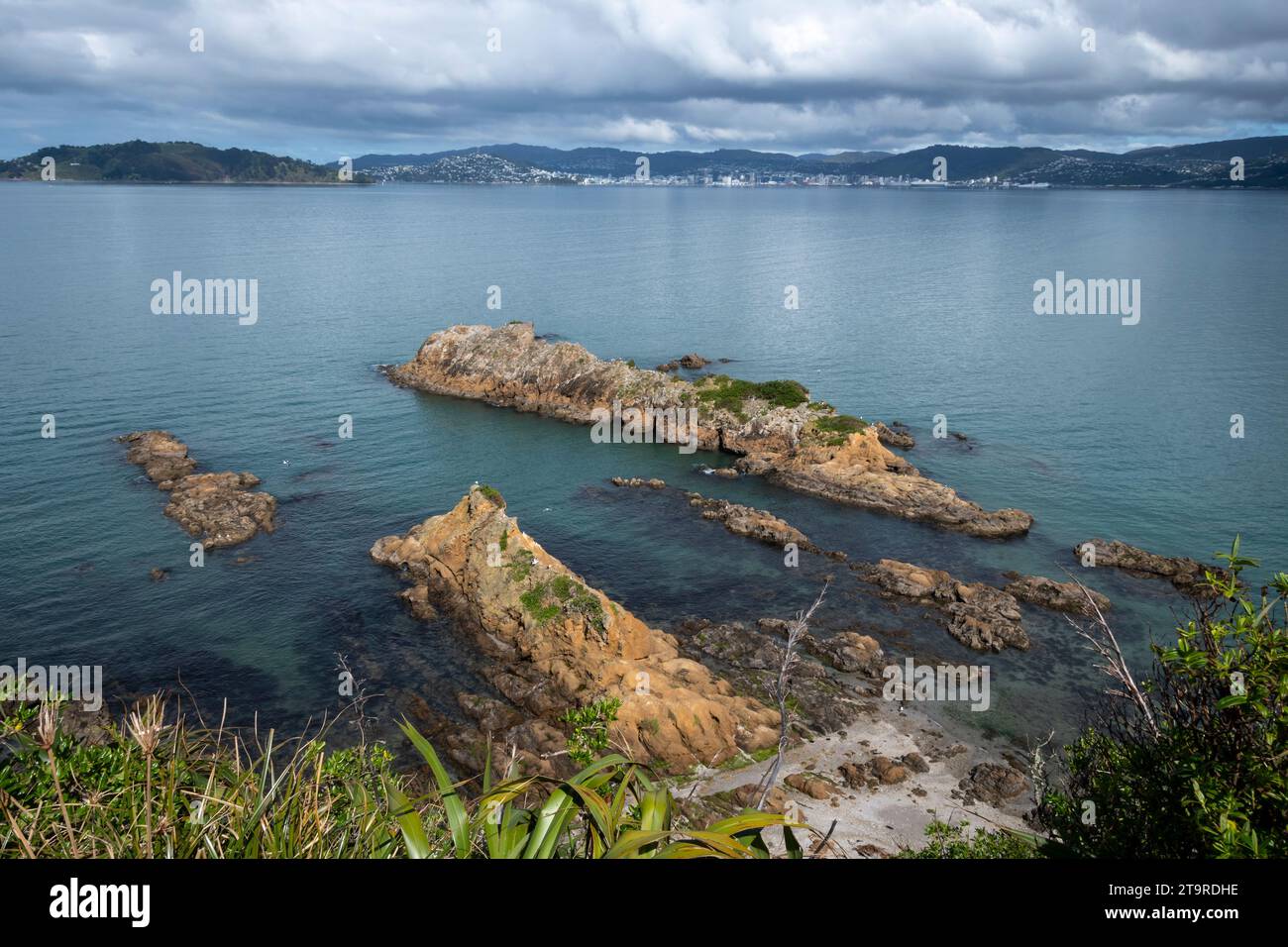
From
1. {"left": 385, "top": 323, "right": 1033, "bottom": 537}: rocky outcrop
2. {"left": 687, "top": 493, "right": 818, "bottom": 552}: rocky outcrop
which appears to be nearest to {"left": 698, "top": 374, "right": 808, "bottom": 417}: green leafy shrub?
{"left": 385, "top": 323, "right": 1033, "bottom": 537}: rocky outcrop

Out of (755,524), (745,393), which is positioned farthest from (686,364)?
(755,524)

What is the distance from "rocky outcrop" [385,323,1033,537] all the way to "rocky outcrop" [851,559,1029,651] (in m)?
7.81

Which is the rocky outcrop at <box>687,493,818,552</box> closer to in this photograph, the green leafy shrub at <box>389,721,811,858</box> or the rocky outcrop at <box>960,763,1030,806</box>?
the rocky outcrop at <box>960,763,1030,806</box>

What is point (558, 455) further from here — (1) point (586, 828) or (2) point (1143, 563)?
(1) point (586, 828)

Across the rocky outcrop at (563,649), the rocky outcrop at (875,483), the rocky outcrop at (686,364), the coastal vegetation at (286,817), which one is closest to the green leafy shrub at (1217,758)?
the coastal vegetation at (286,817)

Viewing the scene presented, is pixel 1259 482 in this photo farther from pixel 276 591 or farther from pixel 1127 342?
pixel 276 591

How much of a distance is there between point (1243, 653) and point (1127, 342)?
94463 millimetres

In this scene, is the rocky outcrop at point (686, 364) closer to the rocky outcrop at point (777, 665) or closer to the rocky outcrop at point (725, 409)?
the rocky outcrop at point (725, 409)

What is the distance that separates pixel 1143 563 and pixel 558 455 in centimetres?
3912

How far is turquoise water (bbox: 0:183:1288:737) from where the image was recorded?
3725 centimetres

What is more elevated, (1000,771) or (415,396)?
(415,396)

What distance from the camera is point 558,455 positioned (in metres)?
62.1

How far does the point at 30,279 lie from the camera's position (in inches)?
4345
